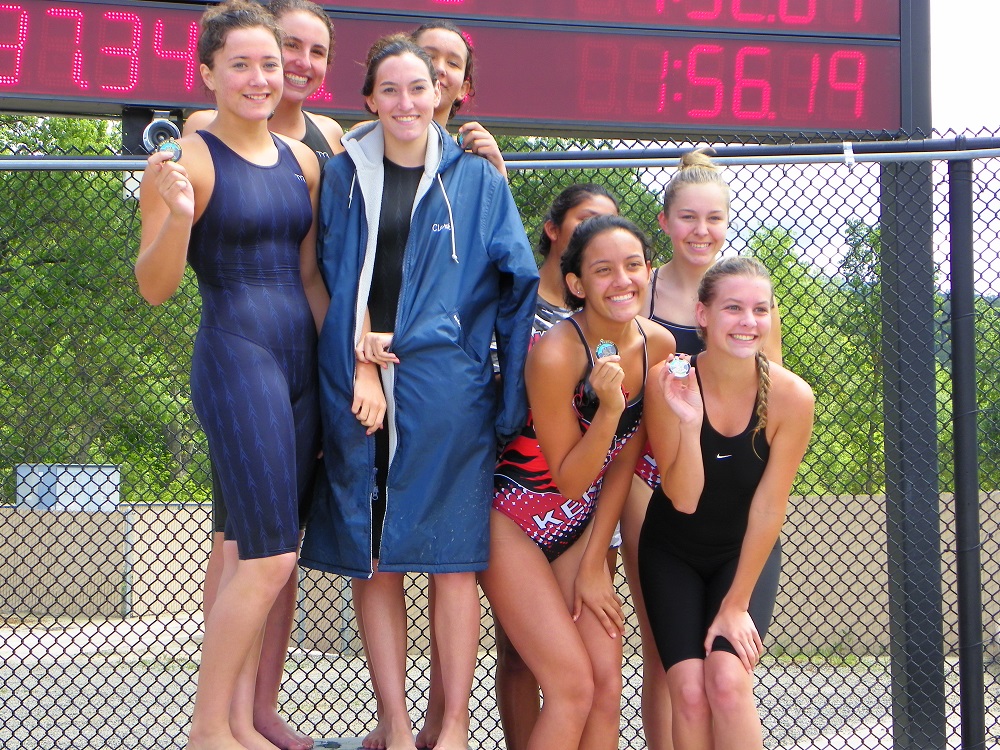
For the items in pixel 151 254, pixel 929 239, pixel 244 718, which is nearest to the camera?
pixel 151 254

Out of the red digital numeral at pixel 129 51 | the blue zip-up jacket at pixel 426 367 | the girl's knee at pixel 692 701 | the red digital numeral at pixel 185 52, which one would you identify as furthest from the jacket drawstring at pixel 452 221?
the red digital numeral at pixel 129 51

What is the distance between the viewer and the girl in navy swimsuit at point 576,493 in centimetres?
263

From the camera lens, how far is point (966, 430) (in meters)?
3.73

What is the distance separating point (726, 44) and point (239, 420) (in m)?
2.87

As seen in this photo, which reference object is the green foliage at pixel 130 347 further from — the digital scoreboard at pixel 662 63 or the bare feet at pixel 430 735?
the bare feet at pixel 430 735

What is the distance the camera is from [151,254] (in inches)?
97.0

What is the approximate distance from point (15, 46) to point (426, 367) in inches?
104

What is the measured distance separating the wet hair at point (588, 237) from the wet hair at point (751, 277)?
0.18 metres

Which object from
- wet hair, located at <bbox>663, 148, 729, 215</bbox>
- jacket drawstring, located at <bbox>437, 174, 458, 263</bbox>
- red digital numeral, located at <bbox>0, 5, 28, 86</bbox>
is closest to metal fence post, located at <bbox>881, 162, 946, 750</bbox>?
wet hair, located at <bbox>663, 148, 729, 215</bbox>

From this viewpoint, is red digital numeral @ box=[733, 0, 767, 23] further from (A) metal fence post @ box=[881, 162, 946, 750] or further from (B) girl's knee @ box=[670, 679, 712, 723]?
(B) girl's knee @ box=[670, 679, 712, 723]

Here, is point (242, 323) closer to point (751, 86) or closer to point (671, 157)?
point (671, 157)

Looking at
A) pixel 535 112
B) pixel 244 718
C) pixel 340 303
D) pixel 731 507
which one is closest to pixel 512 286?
pixel 340 303

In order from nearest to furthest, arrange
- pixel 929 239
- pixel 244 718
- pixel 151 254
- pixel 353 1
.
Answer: pixel 151 254, pixel 244 718, pixel 929 239, pixel 353 1

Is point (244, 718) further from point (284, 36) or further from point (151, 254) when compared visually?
point (284, 36)
